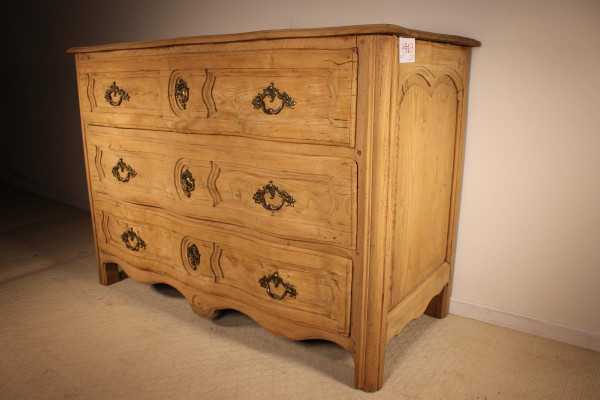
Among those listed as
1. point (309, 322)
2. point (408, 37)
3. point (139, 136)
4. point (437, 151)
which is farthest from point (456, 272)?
point (139, 136)

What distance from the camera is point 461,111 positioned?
5.87 feet

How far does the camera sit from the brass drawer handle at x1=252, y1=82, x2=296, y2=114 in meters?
1.43

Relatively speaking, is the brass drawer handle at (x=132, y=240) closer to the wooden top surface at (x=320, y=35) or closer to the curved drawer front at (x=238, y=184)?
the curved drawer front at (x=238, y=184)

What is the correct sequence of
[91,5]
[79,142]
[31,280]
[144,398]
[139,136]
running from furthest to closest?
1. [79,142]
2. [91,5]
3. [31,280]
4. [139,136]
5. [144,398]

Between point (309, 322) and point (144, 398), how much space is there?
57 cm

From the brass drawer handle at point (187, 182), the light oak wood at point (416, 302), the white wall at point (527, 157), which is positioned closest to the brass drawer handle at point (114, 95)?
the brass drawer handle at point (187, 182)

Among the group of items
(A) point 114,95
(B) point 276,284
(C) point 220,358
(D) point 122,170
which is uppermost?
(A) point 114,95

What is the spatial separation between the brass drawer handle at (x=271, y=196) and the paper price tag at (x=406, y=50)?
534 millimetres

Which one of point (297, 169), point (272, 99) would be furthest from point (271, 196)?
point (272, 99)

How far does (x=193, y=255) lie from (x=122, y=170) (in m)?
0.50

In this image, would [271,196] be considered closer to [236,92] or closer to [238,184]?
[238,184]

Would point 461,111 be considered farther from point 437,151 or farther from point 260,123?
point 260,123

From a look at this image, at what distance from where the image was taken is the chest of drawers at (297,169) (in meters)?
1.36

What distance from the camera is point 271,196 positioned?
154cm
